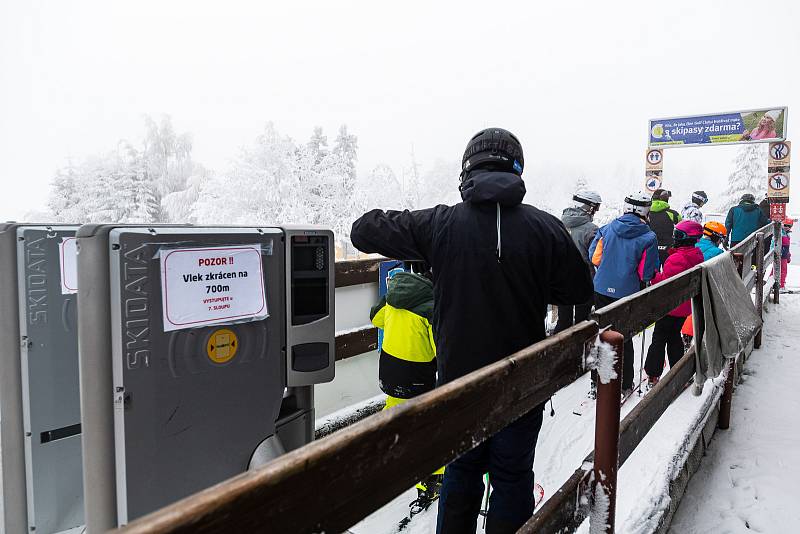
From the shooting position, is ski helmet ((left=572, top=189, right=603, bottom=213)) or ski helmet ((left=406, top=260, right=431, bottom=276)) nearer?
ski helmet ((left=406, top=260, right=431, bottom=276))

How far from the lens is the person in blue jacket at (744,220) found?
8.86 meters

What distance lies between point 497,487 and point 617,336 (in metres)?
0.91

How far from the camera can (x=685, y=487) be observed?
318cm

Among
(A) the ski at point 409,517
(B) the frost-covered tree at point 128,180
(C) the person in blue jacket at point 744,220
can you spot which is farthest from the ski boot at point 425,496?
(B) the frost-covered tree at point 128,180

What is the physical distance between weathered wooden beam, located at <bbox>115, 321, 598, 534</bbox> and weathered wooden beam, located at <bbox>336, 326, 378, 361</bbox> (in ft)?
9.78

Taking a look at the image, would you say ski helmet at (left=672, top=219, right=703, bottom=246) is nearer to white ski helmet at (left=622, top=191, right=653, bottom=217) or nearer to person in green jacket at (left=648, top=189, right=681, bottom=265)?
white ski helmet at (left=622, top=191, right=653, bottom=217)

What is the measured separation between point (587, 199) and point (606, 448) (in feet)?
11.7

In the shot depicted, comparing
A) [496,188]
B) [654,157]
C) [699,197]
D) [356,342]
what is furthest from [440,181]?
[496,188]

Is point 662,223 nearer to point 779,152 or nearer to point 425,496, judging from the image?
point 425,496

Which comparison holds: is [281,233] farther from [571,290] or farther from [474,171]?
[571,290]

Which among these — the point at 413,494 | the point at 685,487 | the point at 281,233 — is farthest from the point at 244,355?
the point at 685,487

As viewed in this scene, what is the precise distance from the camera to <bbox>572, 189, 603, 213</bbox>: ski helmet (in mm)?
5078

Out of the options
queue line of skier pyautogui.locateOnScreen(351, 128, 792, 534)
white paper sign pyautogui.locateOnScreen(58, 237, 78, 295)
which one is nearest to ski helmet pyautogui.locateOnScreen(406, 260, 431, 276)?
queue line of skier pyautogui.locateOnScreen(351, 128, 792, 534)

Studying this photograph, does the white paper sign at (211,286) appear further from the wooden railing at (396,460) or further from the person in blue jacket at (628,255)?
the person in blue jacket at (628,255)
